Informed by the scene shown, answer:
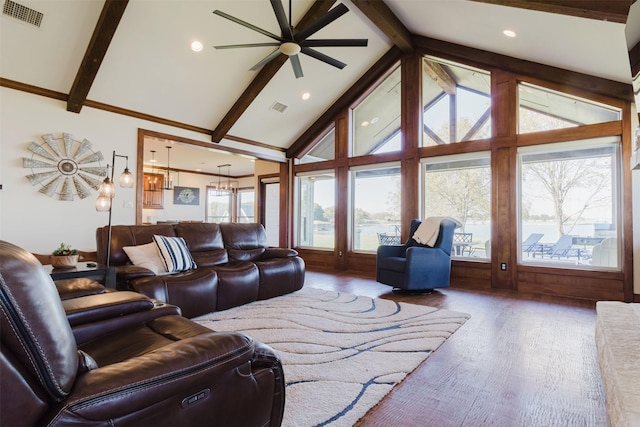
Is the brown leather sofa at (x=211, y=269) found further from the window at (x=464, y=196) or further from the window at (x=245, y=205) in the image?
the window at (x=245, y=205)

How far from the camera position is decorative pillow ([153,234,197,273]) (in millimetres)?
3303

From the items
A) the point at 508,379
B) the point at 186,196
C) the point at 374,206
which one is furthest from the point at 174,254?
the point at 186,196

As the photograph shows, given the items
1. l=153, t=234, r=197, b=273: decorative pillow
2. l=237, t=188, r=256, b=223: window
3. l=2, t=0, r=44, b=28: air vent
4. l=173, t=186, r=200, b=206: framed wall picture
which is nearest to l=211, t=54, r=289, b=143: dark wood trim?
l=2, t=0, r=44, b=28: air vent

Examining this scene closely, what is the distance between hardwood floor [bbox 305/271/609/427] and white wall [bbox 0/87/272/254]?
4.63 meters

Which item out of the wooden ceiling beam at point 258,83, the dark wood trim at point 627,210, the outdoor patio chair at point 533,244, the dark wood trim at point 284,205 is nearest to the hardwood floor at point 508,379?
the dark wood trim at point 627,210

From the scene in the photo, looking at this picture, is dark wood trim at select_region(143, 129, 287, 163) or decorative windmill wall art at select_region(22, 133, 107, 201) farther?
dark wood trim at select_region(143, 129, 287, 163)

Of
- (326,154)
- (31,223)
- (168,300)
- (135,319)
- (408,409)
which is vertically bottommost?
(408,409)

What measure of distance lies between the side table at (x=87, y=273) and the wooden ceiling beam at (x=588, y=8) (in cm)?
454

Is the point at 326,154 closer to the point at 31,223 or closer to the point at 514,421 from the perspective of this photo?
the point at 31,223

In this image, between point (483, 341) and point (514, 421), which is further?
point (483, 341)

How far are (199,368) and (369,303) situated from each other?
292 centimetres

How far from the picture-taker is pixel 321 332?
2764 mm

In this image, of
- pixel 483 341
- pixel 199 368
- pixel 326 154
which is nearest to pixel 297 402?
pixel 199 368

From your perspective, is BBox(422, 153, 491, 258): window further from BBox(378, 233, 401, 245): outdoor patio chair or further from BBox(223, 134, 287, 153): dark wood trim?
BBox(223, 134, 287, 153): dark wood trim
